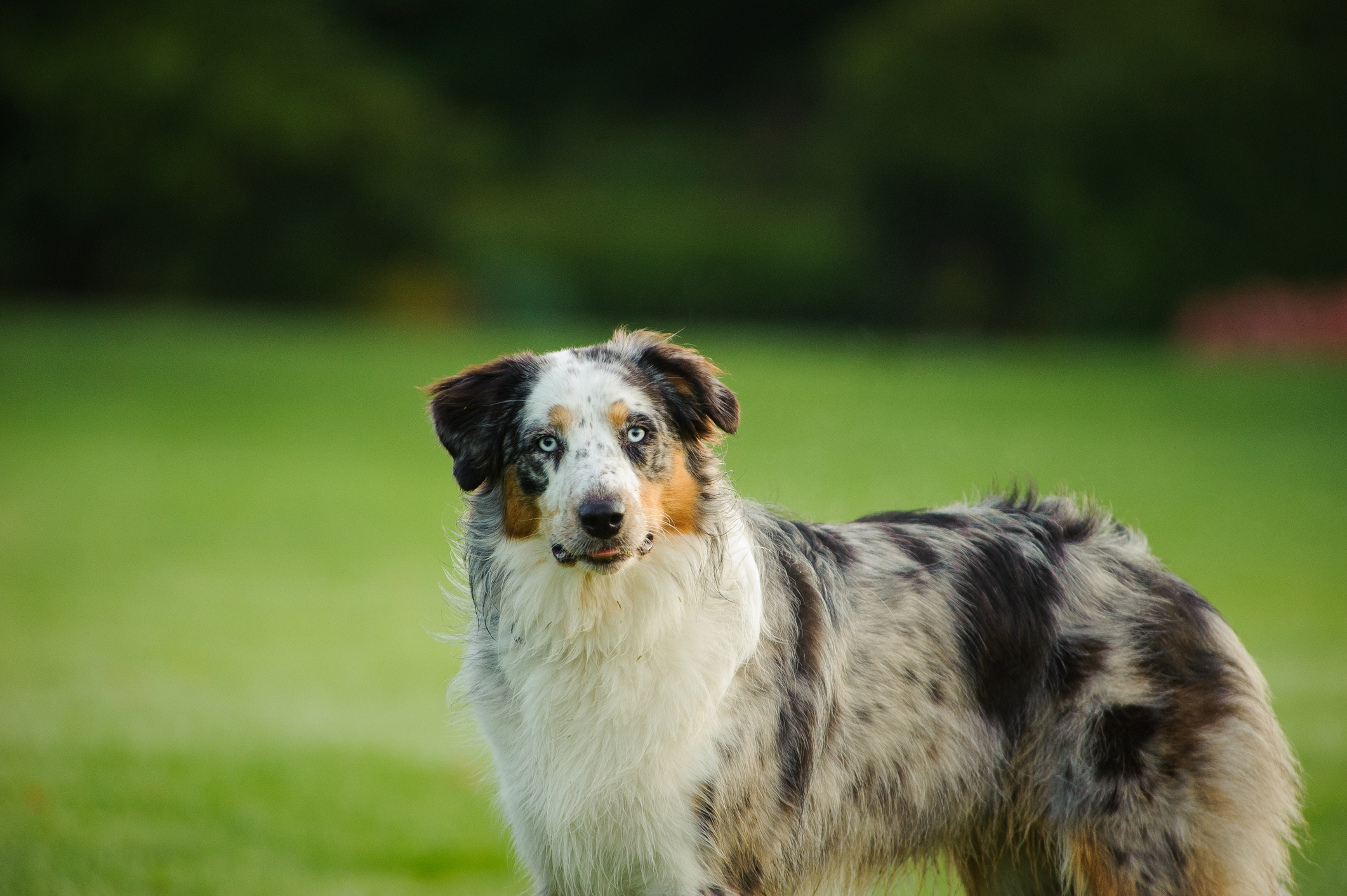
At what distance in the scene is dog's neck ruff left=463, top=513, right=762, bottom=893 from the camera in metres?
3.20

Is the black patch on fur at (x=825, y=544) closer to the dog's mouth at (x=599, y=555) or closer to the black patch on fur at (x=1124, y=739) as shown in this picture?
the dog's mouth at (x=599, y=555)

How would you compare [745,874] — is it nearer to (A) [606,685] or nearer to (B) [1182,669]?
(A) [606,685]

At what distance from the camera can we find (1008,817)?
12.1ft

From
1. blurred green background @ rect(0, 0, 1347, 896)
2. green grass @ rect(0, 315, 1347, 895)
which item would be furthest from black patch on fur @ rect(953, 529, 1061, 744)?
blurred green background @ rect(0, 0, 1347, 896)

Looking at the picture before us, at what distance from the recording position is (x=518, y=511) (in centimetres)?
338

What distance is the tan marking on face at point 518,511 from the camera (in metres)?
3.34

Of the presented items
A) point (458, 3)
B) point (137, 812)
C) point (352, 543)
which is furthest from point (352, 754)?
point (458, 3)

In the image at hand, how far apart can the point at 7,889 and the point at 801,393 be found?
13967 mm

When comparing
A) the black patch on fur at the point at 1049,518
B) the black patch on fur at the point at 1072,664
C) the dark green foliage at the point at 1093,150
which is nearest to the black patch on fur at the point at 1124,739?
the black patch on fur at the point at 1072,664

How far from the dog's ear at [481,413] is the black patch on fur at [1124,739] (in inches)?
69.7

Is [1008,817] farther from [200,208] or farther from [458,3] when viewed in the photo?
[458,3]

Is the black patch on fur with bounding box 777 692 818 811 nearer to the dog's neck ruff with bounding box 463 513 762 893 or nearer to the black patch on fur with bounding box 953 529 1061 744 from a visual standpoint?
the dog's neck ruff with bounding box 463 513 762 893

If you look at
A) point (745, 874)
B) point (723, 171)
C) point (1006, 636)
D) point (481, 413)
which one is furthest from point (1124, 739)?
point (723, 171)

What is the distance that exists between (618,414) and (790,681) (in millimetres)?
837
